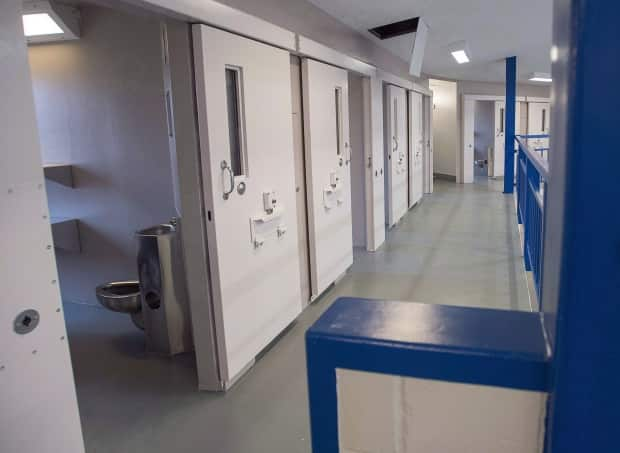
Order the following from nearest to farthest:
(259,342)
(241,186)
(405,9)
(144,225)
→ (241,186) → (259,342) → (144,225) → (405,9)

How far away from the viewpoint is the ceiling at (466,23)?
14.8 ft

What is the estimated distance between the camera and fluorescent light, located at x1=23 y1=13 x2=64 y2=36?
11.7 feet

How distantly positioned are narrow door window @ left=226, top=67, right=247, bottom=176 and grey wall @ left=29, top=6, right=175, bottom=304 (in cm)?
98

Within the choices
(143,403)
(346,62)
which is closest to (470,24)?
(346,62)

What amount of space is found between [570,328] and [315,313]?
11.5ft

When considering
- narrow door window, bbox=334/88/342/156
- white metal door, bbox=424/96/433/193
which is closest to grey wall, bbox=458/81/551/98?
white metal door, bbox=424/96/433/193

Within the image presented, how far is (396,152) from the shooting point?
741cm

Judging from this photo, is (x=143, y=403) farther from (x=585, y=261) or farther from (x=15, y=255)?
(x=585, y=261)

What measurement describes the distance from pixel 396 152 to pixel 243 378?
200 inches

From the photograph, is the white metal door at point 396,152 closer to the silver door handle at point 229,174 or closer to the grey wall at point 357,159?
the grey wall at point 357,159

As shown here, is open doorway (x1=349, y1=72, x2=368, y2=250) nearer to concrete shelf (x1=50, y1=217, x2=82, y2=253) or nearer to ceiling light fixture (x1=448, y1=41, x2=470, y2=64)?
ceiling light fixture (x1=448, y1=41, x2=470, y2=64)

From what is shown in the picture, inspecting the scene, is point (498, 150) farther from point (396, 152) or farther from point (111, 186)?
point (111, 186)

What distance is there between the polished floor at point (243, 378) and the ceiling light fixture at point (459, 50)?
9.37 ft

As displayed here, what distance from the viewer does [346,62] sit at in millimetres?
4777
